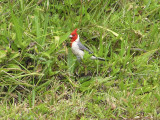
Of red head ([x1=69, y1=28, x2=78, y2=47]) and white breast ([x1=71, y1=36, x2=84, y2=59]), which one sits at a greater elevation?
red head ([x1=69, y1=28, x2=78, y2=47])

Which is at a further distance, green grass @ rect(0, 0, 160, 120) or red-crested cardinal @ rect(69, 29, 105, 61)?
red-crested cardinal @ rect(69, 29, 105, 61)

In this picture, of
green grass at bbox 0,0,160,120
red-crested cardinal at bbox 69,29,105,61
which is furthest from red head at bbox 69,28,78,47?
green grass at bbox 0,0,160,120

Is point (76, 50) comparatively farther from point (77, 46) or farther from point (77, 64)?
point (77, 64)

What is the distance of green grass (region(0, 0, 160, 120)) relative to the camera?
3404mm

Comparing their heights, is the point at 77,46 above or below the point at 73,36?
below

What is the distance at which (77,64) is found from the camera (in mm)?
3957

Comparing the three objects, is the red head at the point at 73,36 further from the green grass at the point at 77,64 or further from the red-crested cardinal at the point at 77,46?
the green grass at the point at 77,64

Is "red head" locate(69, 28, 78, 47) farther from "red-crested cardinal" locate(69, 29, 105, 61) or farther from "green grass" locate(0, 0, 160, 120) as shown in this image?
"green grass" locate(0, 0, 160, 120)

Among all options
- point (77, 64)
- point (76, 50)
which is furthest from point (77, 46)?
point (77, 64)

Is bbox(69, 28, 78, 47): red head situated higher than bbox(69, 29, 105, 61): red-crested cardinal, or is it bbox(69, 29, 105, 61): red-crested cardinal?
bbox(69, 28, 78, 47): red head

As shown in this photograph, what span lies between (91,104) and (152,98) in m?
0.76

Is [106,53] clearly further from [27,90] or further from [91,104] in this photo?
[27,90]

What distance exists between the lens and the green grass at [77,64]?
11.2 feet

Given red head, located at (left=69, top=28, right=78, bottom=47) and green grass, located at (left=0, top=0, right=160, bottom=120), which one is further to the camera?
red head, located at (left=69, top=28, right=78, bottom=47)
